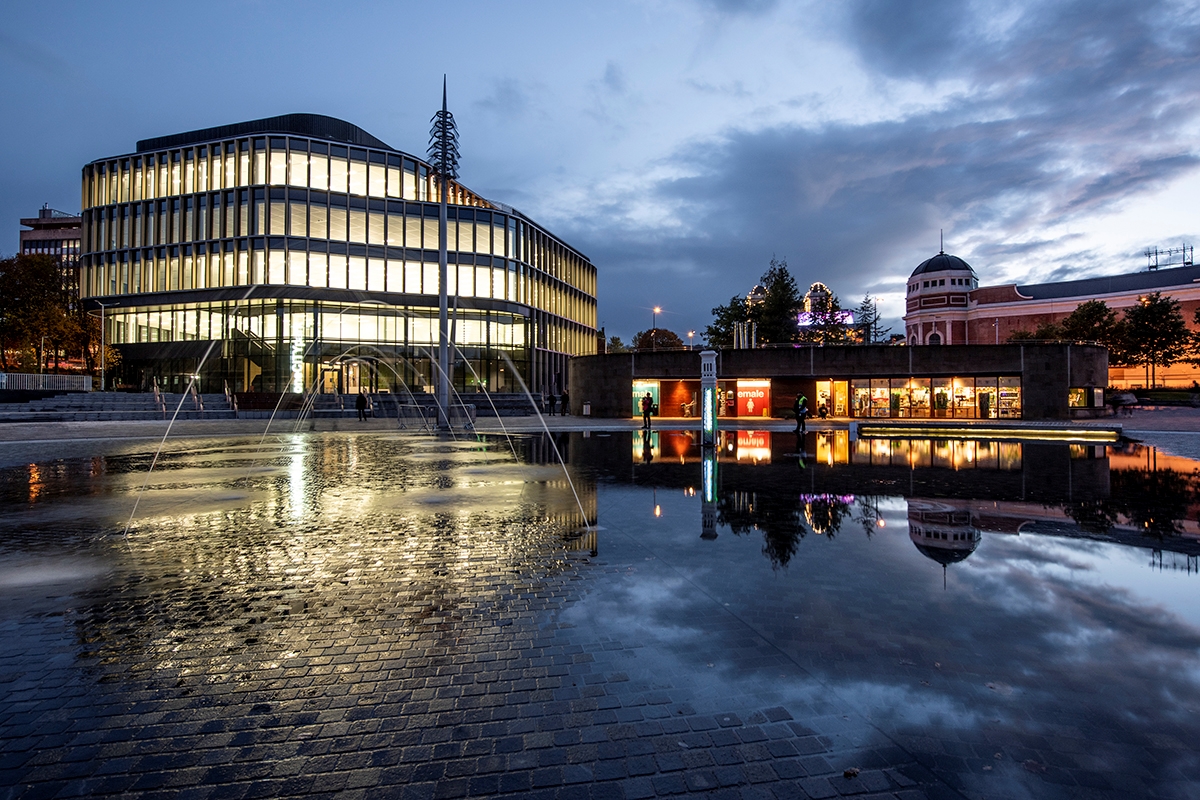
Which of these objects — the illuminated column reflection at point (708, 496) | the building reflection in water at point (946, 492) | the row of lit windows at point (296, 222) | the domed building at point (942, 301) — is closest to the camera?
the building reflection in water at point (946, 492)

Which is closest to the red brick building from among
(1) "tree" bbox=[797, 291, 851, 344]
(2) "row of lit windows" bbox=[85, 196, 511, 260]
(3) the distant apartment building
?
(1) "tree" bbox=[797, 291, 851, 344]

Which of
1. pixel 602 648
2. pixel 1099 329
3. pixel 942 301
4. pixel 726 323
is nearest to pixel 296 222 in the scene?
pixel 726 323

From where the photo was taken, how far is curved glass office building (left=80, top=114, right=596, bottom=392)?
52.0 meters

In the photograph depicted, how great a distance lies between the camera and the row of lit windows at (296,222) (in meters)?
52.3

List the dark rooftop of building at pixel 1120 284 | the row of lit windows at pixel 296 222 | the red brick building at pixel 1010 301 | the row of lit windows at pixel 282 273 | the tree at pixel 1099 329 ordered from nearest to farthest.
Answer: the row of lit windows at pixel 282 273 < the row of lit windows at pixel 296 222 < the tree at pixel 1099 329 < the red brick building at pixel 1010 301 < the dark rooftop of building at pixel 1120 284

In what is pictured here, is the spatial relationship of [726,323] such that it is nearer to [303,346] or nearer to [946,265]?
[303,346]

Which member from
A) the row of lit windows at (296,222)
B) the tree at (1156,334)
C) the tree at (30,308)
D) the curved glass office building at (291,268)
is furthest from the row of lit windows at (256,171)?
the tree at (1156,334)

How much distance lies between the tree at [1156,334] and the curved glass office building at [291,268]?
67044mm

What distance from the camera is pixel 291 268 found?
2056 inches

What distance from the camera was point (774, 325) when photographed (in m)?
Answer: 58.3

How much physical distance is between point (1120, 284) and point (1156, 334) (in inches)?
1512

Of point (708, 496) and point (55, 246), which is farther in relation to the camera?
point (55, 246)

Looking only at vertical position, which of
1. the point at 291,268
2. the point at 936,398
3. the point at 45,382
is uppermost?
the point at 291,268

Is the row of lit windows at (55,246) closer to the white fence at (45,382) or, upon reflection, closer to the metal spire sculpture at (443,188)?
the white fence at (45,382)
